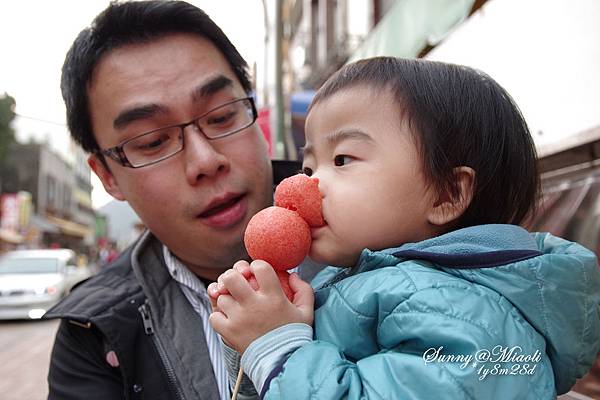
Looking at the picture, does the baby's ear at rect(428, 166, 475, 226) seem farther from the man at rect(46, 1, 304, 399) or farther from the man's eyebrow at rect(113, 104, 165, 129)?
the man's eyebrow at rect(113, 104, 165, 129)

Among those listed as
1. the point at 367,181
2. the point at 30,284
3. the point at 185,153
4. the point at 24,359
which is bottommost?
the point at 30,284

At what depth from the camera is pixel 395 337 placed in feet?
3.75

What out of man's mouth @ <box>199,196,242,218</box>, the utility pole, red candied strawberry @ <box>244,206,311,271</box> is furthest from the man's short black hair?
the utility pole

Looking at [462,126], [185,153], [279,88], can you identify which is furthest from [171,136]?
[279,88]

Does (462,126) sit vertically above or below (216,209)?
above

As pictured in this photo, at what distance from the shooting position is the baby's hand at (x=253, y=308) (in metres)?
1.22

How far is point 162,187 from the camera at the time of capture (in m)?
1.99

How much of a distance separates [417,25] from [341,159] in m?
3.92

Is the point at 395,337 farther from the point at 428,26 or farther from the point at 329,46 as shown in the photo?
the point at 329,46

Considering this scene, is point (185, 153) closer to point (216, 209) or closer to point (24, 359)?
point (216, 209)

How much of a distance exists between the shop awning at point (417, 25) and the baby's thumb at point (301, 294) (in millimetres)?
3422

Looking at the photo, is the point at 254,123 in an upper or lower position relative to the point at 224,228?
upper

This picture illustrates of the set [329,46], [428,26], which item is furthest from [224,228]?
[329,46]

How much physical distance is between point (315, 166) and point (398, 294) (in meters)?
0.47
